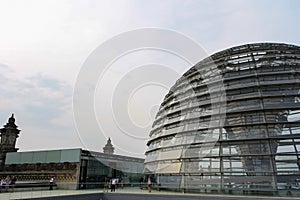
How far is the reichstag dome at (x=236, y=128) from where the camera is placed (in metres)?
18.3

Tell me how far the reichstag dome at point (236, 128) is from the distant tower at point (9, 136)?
27.4m

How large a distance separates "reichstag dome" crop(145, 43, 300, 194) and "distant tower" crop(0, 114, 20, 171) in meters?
27.4

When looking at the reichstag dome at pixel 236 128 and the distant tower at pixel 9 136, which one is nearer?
the reichstag dome at pixel 236 128

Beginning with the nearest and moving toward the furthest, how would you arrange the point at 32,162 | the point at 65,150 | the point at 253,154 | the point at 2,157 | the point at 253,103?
the point at 253,154 < the point at 253,103 < the point at 65,150 < the point at 32,162 < the point at 2,157

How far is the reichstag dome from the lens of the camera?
1833cm

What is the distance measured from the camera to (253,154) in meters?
18.5

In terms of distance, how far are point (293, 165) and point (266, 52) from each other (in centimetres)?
1064

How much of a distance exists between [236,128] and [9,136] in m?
36.9

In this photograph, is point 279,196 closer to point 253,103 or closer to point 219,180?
point 219,180

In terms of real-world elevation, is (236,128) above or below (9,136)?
below

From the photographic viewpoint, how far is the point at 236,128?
2002 cm

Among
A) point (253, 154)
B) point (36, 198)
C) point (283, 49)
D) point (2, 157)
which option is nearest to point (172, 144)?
point (253, 154)

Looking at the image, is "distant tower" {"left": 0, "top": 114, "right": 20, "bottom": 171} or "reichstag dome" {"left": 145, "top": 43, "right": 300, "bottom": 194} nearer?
"reichstag dome" {"left": 145, "top": 43, "right": 300, "bottom": 194}

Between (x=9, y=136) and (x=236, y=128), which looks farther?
(x=9, y=136)
